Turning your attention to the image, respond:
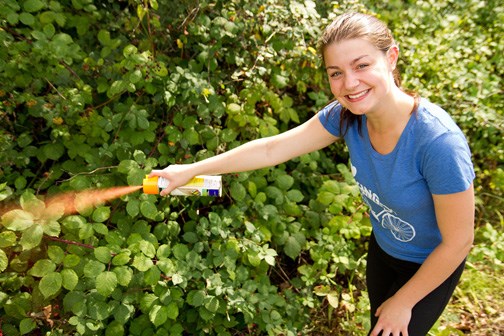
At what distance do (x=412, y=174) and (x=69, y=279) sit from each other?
4.79 feet

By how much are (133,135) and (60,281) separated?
2.79 feet

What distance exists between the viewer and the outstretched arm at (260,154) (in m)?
2.05

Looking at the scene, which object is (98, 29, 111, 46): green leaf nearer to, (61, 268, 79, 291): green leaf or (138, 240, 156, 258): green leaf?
(138, 240, 156, 258): green leaf

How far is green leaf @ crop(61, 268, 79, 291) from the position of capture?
2053mm

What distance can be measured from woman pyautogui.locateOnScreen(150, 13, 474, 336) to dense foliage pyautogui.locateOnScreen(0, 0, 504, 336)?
2.45 feet

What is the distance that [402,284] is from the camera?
1.99m

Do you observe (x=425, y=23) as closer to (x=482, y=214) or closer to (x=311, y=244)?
(x=482, y=214)

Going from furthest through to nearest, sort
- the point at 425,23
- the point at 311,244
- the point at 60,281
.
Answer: the point at 425,23 → the point at 311,244 → the point at 60,281

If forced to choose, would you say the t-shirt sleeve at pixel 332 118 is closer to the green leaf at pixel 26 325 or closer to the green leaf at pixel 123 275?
the green leaf at pixel 123 275

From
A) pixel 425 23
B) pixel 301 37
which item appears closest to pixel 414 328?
pixel 301 37

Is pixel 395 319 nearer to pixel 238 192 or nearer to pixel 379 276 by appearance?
pixel 379 276

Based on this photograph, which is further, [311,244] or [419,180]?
[311,244]

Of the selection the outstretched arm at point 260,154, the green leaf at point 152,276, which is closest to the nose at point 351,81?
the outstretched arm at point 260,154

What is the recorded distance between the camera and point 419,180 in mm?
1653
